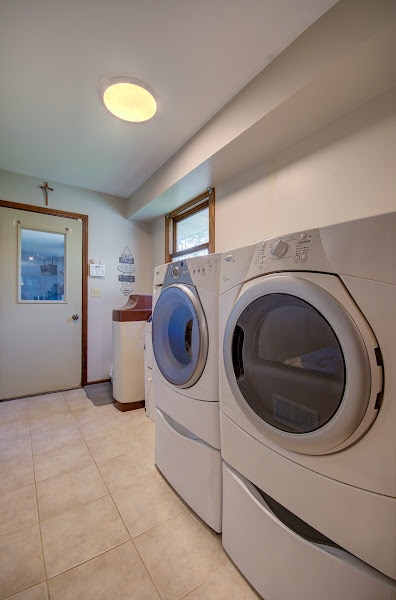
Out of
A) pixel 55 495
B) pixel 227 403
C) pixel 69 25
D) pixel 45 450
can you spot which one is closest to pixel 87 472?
pixel 55 495

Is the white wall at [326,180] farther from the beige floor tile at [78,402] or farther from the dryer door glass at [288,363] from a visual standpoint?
the beige floor tile at [78,402]

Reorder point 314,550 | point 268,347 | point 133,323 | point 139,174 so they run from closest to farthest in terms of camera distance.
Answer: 1. point 314,550
2. point 268,347
3. point 133,323
4. point 139,174

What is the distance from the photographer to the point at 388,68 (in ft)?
3.65

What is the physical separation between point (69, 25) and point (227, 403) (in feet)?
6.29

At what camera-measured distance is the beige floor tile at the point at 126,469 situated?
1445 millimetres

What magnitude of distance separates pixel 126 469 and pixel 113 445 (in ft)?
1.01

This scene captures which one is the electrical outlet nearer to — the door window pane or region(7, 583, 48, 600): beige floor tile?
the door window pane

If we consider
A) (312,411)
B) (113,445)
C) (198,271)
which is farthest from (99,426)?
(312,411)

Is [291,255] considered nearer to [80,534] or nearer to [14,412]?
[80,534]

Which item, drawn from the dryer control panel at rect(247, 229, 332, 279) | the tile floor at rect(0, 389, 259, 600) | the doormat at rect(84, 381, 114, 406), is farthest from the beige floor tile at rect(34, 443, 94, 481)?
the dryer control panel at rect(247, 229, 332, 279)

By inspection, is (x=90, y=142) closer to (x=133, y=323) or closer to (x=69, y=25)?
(x=69, y=25)

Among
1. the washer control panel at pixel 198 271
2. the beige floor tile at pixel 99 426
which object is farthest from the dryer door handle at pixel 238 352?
the beige floor tile at pixel 99 426

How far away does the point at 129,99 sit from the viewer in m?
1.62

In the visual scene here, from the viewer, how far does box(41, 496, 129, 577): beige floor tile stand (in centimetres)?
101
